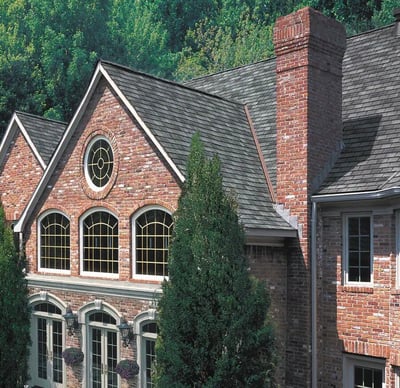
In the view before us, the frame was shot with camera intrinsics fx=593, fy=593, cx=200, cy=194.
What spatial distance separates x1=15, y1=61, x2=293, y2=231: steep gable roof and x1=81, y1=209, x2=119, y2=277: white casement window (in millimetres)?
1844

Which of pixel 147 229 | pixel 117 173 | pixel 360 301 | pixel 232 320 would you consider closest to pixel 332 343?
pixel 360 301

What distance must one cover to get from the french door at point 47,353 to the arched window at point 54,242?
1.49m

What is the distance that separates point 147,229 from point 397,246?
5.12 metres

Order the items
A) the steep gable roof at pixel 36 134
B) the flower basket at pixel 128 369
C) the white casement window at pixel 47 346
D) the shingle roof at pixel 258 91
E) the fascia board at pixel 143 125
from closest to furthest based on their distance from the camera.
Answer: the fascia board at pixel 143 125
the flower basket at pixel 128 369
the shingle roof at pixel 258 91
the white casement window at pixel 47 346
the steep gable roof at pixel 36 134

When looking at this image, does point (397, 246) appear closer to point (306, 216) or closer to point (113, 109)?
point (306, 216)

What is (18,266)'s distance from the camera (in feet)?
46.8

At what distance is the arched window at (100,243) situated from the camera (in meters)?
13.6

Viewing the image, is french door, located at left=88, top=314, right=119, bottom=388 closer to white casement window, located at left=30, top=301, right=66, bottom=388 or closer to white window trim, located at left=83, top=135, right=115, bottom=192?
white casement window, located at left=30, top=301, right=66, bottom=388

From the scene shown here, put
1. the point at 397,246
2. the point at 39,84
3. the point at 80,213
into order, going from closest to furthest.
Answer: the point at 397,246 < the point at 80,213 < the point at 39,84

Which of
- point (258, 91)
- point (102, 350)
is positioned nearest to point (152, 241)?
point (102, 350)

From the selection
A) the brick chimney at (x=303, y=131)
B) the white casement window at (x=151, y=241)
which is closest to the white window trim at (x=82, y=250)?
the white casement window at (x=151, y=241)

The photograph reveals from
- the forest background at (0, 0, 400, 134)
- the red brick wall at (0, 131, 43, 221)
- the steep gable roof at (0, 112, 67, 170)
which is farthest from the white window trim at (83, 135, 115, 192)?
the forest background at (0, 0, 400, 134)

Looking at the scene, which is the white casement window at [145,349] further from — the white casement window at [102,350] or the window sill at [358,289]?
the window sill at [358,289]

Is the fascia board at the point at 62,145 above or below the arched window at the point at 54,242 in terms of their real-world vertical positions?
above
